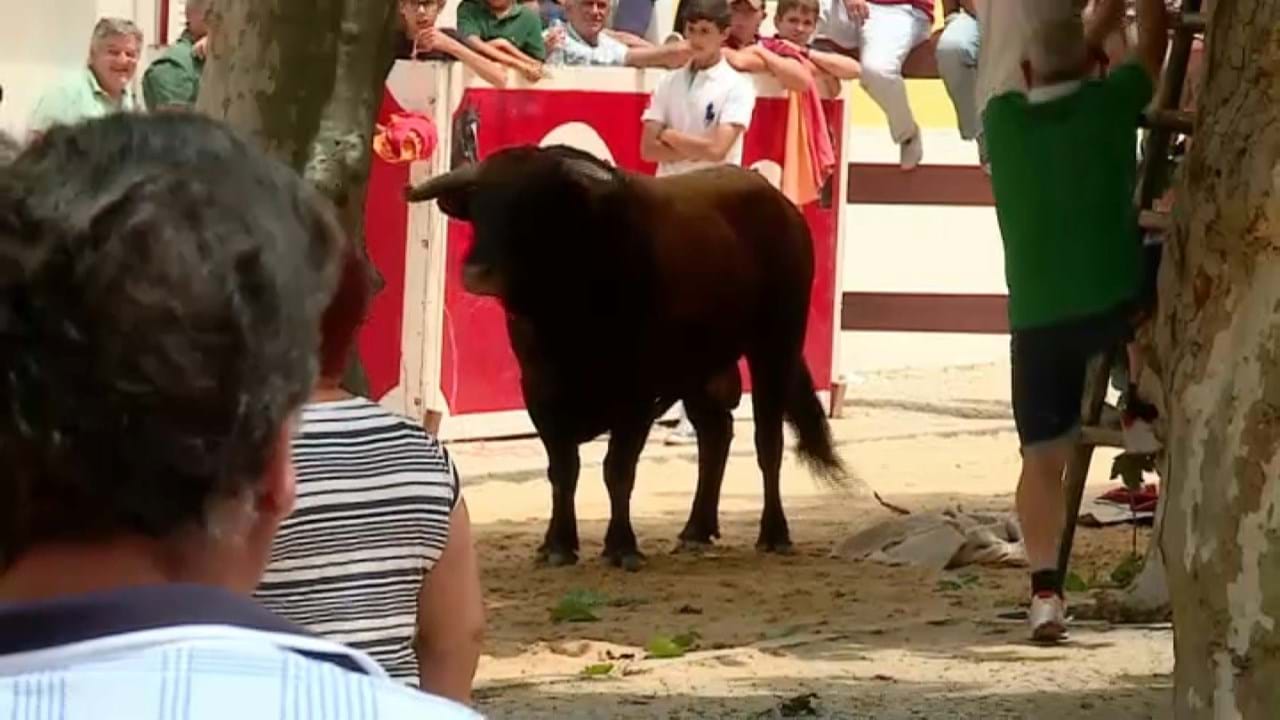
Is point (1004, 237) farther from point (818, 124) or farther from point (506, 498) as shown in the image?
point (818, 124)

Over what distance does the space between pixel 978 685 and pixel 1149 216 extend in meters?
1.31

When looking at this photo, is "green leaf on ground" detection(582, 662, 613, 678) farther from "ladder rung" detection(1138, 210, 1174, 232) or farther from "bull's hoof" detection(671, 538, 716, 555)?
"bull's hoof" detection(671, 538, 716, 555)

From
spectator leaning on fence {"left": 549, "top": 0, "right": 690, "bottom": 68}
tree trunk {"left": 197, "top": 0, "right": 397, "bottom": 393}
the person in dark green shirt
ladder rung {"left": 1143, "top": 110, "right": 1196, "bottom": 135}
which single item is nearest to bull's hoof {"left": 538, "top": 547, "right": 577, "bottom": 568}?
ladder rung {"left": 1143, "top": 110, "right": 1196, "bottom": 135}

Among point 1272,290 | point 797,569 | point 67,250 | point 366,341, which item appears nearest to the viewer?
point 67,250

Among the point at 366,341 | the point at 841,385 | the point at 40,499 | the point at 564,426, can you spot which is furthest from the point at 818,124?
the point at 40,499

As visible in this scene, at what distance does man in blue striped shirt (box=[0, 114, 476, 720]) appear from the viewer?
142 cm

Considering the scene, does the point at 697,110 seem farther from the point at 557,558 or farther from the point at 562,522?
the point at 557,558

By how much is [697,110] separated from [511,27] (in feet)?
3.14

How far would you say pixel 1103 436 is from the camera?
23.3ft

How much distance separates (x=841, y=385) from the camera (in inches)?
549

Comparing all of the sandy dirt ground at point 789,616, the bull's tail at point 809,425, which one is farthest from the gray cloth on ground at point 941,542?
the bull's tail at point 809,425

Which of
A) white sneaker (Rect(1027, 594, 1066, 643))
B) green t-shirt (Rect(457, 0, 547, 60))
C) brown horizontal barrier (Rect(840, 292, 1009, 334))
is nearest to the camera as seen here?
white sneaker (Rect(1027, 594, 1066, 643))

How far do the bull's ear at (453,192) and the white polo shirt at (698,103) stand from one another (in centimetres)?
238

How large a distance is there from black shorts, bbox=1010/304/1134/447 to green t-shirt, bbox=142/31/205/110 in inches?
179
